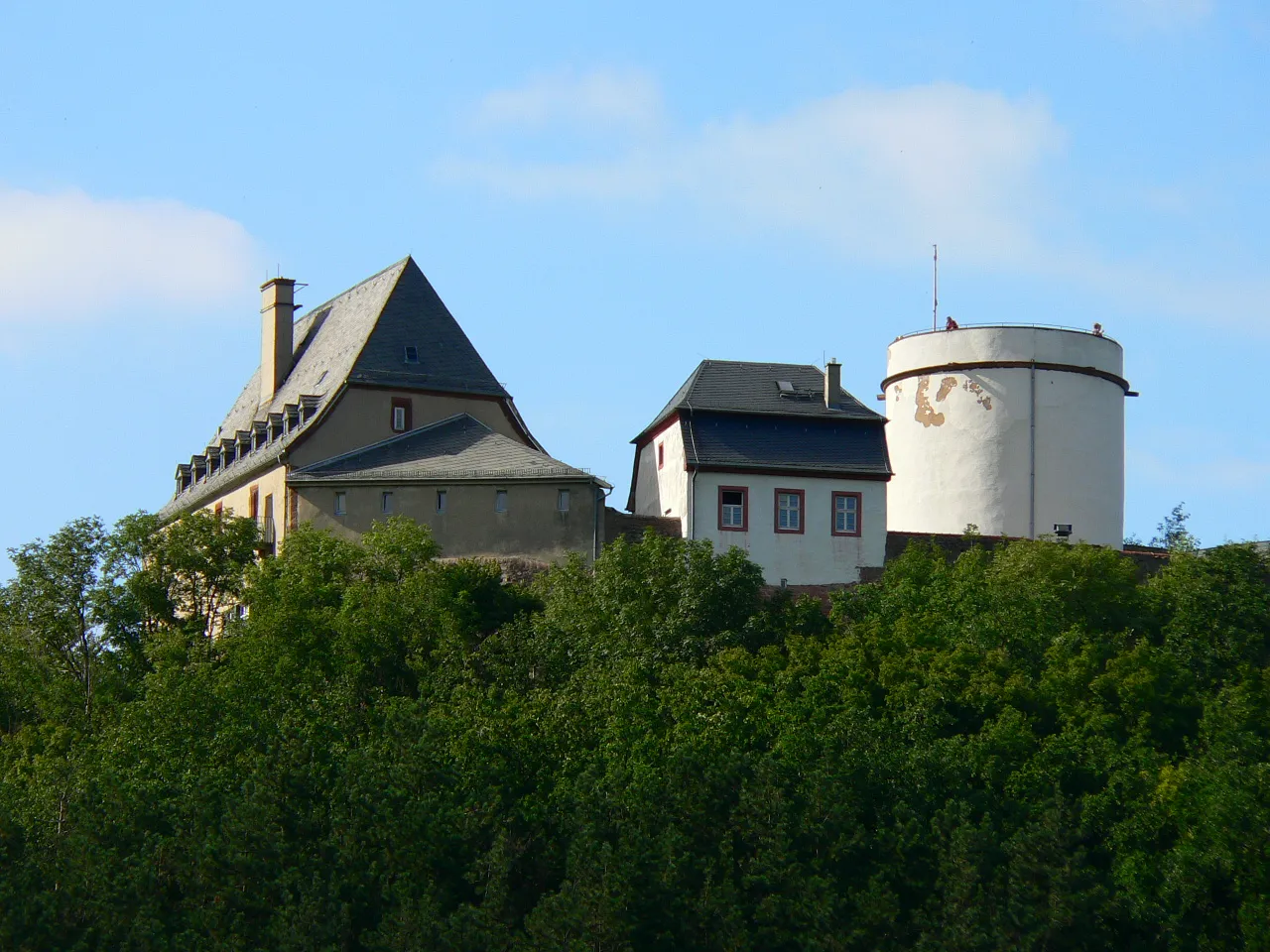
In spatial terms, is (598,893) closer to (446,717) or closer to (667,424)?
(446,717)

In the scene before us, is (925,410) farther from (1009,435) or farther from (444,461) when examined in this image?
(444,461)

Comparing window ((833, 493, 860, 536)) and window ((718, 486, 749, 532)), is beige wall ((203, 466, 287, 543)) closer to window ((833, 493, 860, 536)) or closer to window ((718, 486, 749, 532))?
window ((718, 486, 749, 532))

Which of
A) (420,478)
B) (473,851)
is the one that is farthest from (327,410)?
(473,851)

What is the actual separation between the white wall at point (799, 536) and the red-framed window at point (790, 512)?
95 millimetres

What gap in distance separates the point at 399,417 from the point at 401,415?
0.37ft

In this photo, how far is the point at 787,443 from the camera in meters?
65.2

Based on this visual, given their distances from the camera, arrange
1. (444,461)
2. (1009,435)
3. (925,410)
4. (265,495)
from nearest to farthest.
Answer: (444,461) < (265,495) < (1009,435) < (925,410)

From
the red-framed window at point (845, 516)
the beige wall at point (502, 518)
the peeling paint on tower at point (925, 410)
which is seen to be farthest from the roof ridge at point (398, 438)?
the peeling paint on tower at point (925, 410)

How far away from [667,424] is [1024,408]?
1090 centimetres

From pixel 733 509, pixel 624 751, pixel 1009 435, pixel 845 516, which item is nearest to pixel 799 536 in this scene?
pixel 845 516

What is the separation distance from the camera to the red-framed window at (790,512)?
64.1m

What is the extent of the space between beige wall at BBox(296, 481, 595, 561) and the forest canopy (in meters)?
1.00

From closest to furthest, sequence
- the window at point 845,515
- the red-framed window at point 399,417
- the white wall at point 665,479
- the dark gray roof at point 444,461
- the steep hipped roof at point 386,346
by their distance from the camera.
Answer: the dark gray roof at point 444,461 → the window at point 845,515 → the white wall at point 665,479 → the red-framed window at point 399,417 → the steep hipped roof at point 386,346

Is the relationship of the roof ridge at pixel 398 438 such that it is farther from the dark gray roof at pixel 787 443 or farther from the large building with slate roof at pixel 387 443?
the dark gray roof at pixel 787 443
